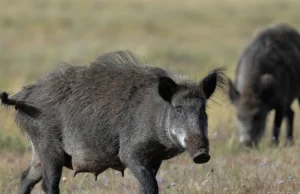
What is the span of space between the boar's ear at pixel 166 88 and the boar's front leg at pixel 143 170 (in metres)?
0.62

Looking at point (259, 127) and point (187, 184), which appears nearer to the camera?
point (187, 184)

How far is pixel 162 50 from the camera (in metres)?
24.9

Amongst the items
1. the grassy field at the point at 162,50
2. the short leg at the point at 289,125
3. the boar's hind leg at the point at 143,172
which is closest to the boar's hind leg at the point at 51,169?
the grassy field at the point at 162,50

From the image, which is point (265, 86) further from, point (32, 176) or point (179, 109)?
point (179, 109)

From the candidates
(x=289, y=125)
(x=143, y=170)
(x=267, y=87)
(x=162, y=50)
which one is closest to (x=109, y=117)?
(x=143, y=170)

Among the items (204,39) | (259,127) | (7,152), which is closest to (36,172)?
(7,152)

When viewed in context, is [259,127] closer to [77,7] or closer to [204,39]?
[204,39]

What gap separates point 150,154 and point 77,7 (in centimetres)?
Answer: 2546

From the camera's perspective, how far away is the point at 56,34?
91.3 ft

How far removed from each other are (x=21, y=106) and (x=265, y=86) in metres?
6.21

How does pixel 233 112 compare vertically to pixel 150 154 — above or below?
below

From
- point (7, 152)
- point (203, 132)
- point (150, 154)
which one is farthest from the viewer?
point (7, 152)

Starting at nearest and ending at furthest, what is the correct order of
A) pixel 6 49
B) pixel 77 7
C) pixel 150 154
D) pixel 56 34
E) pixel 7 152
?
1. pixel 150 154
2. pixel 7 152
3. pixel 6 49
4. pixel 56 34
5. pixel 77 7

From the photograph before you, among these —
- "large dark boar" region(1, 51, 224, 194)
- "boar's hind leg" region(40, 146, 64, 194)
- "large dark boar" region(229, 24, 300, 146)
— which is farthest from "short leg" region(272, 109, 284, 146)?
"boar's hind leg" region(40, 146, 64, 194)
